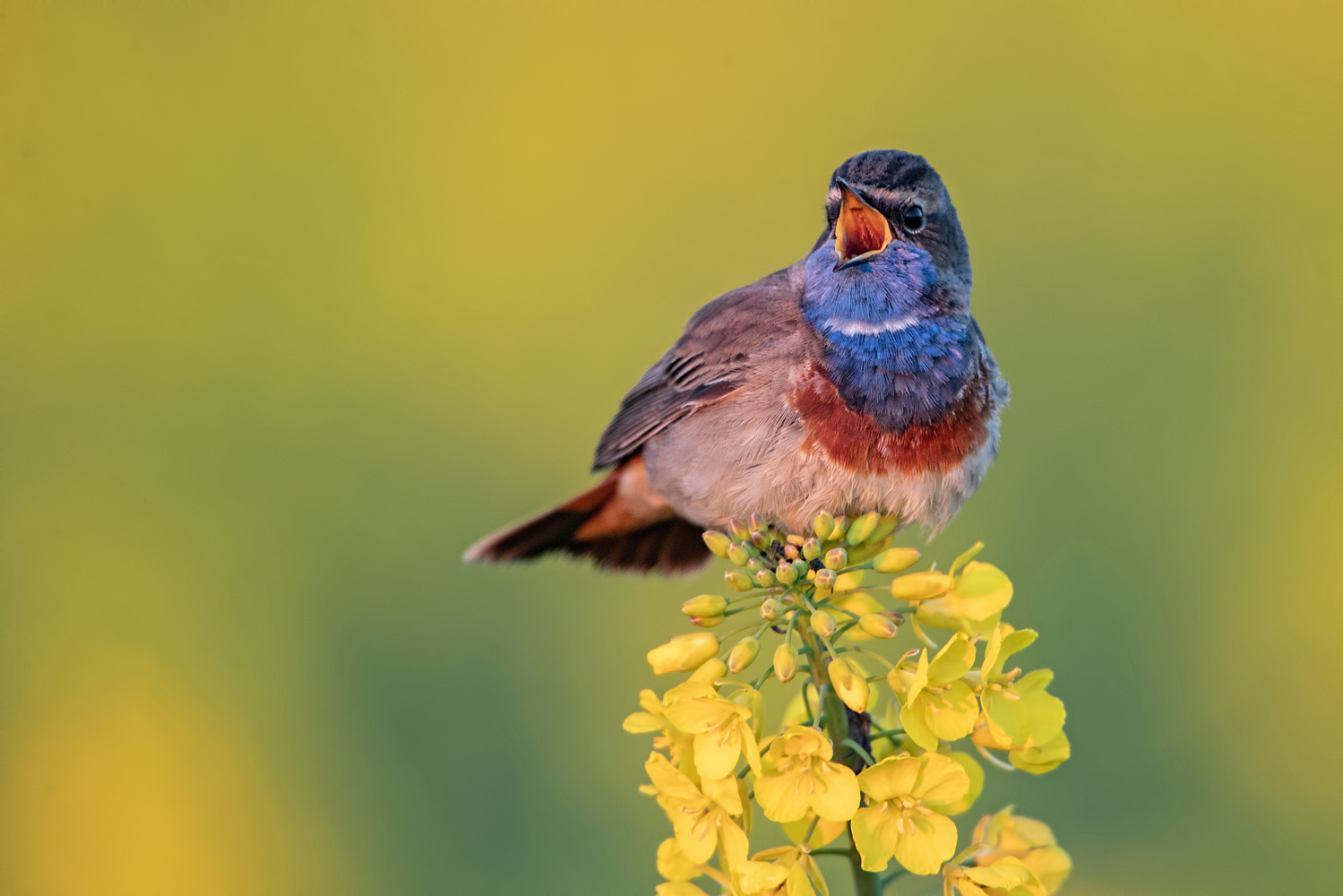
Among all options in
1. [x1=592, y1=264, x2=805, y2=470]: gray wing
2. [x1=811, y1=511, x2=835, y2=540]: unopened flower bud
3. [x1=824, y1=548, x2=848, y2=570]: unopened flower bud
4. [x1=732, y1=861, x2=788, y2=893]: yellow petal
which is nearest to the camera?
[x1=732, y1=861, x2=788, y2=893]: yellow petal

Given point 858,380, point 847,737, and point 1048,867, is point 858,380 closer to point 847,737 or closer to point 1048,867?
point 847,737

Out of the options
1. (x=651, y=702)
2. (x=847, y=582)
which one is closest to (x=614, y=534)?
(x=847, y=582)

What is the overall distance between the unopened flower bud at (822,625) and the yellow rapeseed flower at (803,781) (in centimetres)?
20

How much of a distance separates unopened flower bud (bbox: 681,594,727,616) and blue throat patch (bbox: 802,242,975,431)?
0.86 m

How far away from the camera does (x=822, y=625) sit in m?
1.97

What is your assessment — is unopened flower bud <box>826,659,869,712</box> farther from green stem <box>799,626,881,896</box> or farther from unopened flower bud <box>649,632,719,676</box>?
unopened flower bud <box>649,632,719,676</box>

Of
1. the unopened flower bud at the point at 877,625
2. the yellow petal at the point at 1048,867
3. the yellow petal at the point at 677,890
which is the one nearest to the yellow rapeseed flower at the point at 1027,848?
the yellow petal at the point at 1048,867

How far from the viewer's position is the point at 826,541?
7.84 ft

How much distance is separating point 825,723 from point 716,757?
0.27 meters

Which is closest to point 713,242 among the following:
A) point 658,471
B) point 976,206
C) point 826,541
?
point 976,206

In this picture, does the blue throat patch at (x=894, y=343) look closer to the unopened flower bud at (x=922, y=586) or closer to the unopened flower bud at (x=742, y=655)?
the unopened flower bud at (x=922, y=586)

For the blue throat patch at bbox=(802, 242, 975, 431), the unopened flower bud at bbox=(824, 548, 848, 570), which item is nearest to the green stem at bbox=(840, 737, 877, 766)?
the unopened flower bud at bbox=(824, 548, 848, 570)

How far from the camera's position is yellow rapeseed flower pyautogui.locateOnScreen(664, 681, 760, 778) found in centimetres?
185

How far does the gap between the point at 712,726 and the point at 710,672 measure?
118mm
